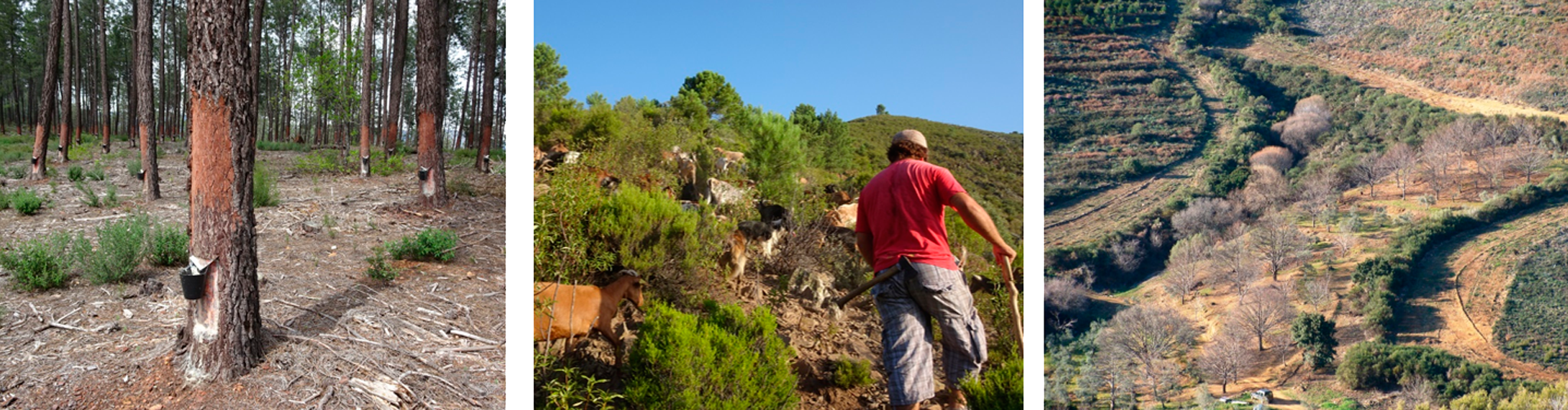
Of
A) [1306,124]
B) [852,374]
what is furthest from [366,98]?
[1306,124]

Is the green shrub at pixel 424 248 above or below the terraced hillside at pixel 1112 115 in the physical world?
below

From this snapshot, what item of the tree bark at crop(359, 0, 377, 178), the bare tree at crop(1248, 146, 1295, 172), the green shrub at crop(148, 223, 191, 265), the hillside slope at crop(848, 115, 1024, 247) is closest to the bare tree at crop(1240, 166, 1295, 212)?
the bare tree at crop(1248, 146, 1295, 172)

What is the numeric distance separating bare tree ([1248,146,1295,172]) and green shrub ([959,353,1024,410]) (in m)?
3.74

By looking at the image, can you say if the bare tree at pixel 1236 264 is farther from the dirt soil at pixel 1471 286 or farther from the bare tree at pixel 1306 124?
the bare tree at pixel 1306 124

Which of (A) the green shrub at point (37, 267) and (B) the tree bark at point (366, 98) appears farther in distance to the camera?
(B) the tree bark at point (366, 98)

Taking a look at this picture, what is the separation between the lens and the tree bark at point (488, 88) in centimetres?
716

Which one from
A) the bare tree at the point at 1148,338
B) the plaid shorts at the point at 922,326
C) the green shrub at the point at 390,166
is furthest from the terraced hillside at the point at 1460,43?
the green shrub at the point at 390,166

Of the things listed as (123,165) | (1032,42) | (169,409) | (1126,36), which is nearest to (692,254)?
(1032,42)

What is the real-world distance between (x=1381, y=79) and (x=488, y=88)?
25.4 ft

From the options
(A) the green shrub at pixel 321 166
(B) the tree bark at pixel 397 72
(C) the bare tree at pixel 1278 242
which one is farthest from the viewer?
(B) the tree bark at pixel 397 72

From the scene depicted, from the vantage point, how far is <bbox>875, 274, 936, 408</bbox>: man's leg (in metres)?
2.63

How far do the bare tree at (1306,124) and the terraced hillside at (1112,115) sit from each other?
1.91ft

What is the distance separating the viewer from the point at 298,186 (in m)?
6.15

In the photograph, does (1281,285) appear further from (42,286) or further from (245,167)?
(42,286)
